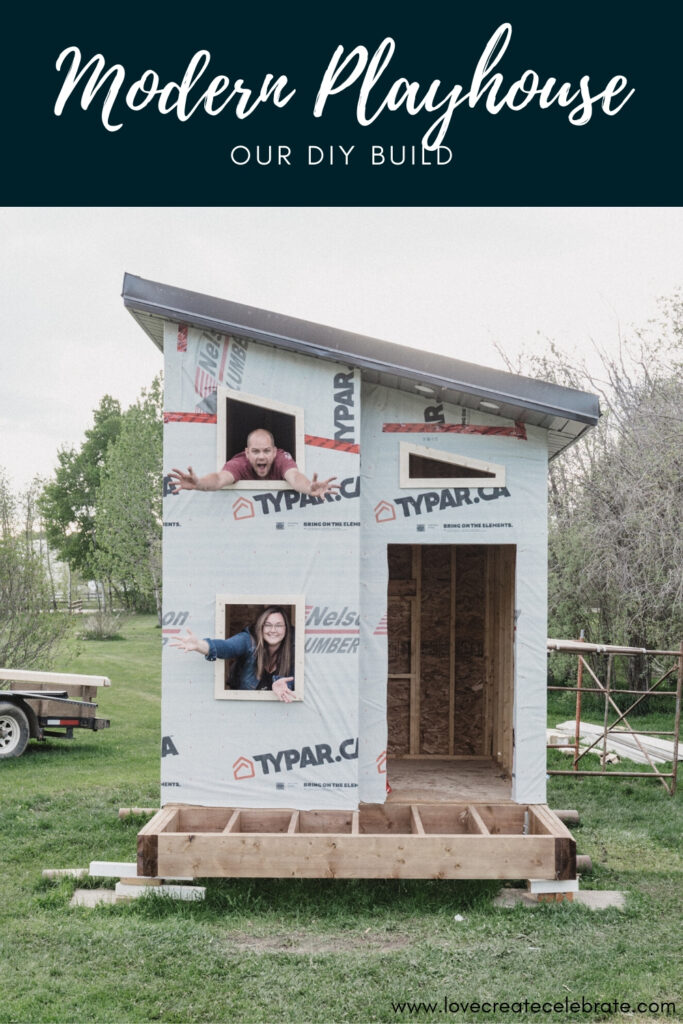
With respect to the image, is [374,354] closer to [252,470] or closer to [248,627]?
[252,470]

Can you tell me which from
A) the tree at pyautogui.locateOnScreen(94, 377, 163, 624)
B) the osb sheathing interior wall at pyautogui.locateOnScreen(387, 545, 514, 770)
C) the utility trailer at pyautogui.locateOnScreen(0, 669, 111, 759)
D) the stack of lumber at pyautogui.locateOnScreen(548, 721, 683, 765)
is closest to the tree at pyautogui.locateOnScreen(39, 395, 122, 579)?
the tree at pyautogui.locateOnScreen(94, 377, 163, 624)

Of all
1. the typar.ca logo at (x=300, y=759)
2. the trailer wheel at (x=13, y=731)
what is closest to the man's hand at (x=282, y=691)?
the typar.ca logo at (x=300, y=759)

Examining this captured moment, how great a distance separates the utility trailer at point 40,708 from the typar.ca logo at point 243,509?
261 inches

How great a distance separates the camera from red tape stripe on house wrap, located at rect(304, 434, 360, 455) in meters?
7.85

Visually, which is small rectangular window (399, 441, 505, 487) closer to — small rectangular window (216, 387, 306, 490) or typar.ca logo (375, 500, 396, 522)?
typar.ca logo (375, 500, 396, 522)

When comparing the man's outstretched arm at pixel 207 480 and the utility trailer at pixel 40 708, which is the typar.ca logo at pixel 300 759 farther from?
the utility trailer at pixel 40 708

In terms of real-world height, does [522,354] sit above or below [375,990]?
above

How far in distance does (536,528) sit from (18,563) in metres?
11.3

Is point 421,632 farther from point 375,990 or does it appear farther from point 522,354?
point 522,354

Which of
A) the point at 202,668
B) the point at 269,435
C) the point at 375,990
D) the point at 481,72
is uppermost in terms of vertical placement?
the point at 481,72

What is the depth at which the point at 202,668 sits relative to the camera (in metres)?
7.78

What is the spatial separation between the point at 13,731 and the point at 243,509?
721cm

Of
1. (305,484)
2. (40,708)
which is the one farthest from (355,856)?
(40,708)

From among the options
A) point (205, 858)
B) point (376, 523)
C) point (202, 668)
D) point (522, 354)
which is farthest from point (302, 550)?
point (522, 354)
